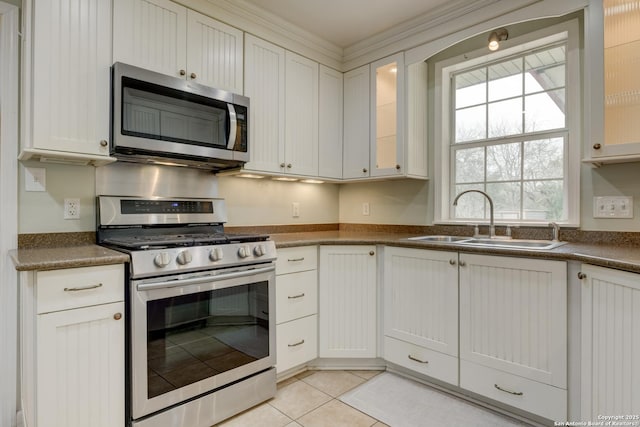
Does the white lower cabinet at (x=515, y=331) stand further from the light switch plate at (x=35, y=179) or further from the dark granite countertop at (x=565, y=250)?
the light switch plate at (x=35, y=179)

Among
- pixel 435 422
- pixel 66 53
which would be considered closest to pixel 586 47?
pixel 435 422

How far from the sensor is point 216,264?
5.87 feet

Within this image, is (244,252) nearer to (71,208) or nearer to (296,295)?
(296,295)

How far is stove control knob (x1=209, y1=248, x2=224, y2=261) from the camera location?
5.79 ft

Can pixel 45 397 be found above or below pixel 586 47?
below

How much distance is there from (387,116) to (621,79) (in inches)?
55.9

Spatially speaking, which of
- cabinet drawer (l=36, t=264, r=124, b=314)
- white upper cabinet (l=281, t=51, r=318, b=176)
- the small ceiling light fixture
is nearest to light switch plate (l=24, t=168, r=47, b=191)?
cabinet drawer (l=36, t=264, r=124, b=314)

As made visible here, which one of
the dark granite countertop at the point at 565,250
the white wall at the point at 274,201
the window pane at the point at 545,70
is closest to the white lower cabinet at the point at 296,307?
the dark granite countertop at the point at 565,250

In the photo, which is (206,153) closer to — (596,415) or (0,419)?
(0,419)

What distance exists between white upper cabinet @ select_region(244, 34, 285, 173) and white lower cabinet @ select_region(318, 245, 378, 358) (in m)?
0.79

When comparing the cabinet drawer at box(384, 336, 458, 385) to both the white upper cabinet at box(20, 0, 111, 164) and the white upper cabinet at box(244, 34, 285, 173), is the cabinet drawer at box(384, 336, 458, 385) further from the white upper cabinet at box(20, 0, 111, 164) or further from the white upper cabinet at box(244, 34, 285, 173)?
the white upper cabinet at box(20, 0, 111, 164)

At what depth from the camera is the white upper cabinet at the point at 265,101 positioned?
7.80 ft

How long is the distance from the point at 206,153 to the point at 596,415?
2.35 m

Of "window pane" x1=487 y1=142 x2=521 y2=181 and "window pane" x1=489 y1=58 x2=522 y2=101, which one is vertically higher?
"window pane" x1=489 y1=58 x2=522 y2=101
